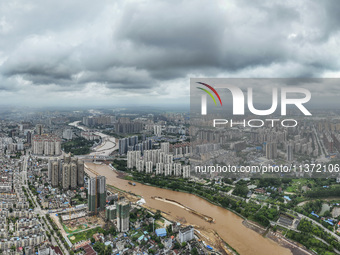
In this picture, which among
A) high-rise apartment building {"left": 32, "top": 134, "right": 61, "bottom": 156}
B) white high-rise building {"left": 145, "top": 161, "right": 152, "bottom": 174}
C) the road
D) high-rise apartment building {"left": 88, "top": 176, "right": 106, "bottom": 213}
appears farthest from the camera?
high-rise apartment building {"left": 32, "top": 134, "right": 61, "bottom": 156}

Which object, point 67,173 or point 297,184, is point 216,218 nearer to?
point 297,184

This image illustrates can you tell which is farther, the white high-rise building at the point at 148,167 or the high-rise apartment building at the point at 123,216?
the white high-rise building at the point at 148,167

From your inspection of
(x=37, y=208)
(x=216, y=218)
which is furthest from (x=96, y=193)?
(x=216, y=218)

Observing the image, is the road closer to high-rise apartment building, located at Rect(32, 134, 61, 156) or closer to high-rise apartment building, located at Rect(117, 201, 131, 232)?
high-rise apartment building, located at Rect(117, 201, 131, 232)

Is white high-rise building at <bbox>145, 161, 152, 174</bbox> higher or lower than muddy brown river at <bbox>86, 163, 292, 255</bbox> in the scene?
higher

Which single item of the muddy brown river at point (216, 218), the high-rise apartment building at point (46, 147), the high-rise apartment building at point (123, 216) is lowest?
the muddy brown river at point (216, 218)

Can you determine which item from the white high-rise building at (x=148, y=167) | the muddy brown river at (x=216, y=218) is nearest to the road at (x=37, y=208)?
the muddy brown river at (x=216, y=218)

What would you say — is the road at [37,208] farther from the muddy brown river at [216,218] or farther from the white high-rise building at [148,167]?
the white high-rise building at [148,167]

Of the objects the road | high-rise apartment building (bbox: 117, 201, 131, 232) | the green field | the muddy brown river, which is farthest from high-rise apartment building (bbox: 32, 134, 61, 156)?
the green field

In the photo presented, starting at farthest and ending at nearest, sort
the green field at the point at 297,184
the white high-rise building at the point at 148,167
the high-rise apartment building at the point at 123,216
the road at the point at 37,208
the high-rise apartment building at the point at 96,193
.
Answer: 1. the white high-rise building at the point at 148,167
2. the green field at the point at 297,184
3. the high-rise apartment building at the point at 96,193
4. the high-rise apartment building at the point at 123,216
5. the road at the point at 37,208
